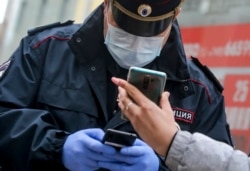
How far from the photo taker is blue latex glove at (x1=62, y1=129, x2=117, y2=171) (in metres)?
1.75

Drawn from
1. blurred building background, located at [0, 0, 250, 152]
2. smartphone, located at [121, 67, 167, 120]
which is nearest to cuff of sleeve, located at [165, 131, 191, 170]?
smartphone, located at [121, 67, 167, 120]

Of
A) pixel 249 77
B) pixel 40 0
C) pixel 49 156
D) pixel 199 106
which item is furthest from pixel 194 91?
pixel 40 0

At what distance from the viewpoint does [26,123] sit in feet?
6.25

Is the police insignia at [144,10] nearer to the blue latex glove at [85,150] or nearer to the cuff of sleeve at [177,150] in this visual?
the blue latex glove at [85,150]

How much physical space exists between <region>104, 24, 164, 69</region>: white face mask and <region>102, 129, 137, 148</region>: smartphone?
1.30 feet

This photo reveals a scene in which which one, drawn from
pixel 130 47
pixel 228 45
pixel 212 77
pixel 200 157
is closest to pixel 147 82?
pixel 200 157

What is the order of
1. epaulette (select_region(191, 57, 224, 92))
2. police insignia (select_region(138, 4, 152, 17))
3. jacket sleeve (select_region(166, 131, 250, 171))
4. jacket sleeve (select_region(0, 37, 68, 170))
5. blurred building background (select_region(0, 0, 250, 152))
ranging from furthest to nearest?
blurred building background (select_region(0, 0, 250, 152)) < epaulette (select_region(191, 57, 224, 92)) < police insignia (select_region(138, 4, 152, 17)) < jacket sleeve (select_region(0, 37, 68, 170)) < jacket sleeve (select_region(166, 131, 250, 171))

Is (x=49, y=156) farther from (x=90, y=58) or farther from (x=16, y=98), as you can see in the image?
(x=90, y=58)

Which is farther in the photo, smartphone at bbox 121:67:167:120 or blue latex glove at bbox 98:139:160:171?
blue latex glove at bbox 98:139:160:171

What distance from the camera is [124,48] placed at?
6.66 feet

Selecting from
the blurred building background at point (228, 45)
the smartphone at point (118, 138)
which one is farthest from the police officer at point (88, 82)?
the blurred building background at point (228, 45)

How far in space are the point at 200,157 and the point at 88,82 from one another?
71 centimetres

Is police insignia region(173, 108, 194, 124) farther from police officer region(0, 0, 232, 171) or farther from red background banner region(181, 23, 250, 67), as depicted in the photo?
red background banner region(181, 23, 250, 67)

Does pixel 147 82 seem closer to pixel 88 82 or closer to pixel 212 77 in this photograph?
pixel 88 82
